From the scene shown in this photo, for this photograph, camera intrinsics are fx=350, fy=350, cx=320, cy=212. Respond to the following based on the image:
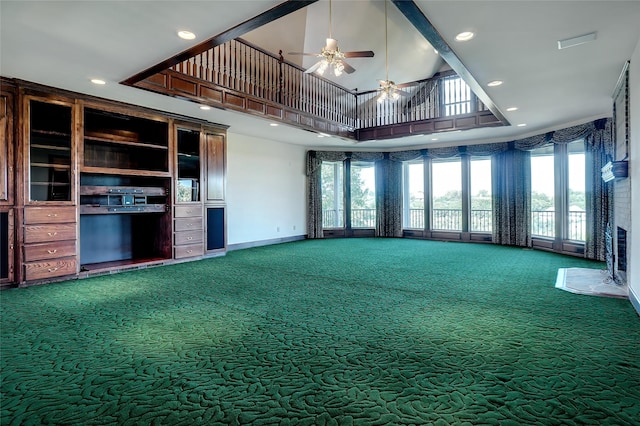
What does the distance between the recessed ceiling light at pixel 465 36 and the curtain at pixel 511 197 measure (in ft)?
20.2

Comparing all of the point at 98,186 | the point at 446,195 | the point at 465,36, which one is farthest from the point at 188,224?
the point at 446,195

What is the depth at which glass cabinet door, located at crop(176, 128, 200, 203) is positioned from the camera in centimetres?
659

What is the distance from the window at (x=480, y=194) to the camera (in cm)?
948

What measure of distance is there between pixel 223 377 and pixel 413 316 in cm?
192

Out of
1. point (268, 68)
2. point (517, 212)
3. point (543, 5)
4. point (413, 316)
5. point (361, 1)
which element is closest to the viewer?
point (543, 5)

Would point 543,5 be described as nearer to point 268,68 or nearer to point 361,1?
point 268,68

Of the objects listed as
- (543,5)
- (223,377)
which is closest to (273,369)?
(223,377)

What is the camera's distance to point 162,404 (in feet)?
6.37

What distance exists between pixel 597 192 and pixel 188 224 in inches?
305

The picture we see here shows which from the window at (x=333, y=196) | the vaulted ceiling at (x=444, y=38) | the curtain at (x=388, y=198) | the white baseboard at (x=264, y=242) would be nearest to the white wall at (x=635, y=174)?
the vaulted ceiling at (x=444, y=38)

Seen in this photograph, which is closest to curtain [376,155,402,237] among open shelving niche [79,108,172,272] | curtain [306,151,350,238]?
curtain [306,151,350,238]

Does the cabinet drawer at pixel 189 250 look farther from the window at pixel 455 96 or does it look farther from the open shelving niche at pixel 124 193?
the window at pixel 455 96

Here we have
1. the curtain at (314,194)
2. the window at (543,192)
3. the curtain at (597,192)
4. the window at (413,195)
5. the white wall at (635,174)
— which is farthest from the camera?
the window at (413,195)

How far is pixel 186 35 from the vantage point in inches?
134
